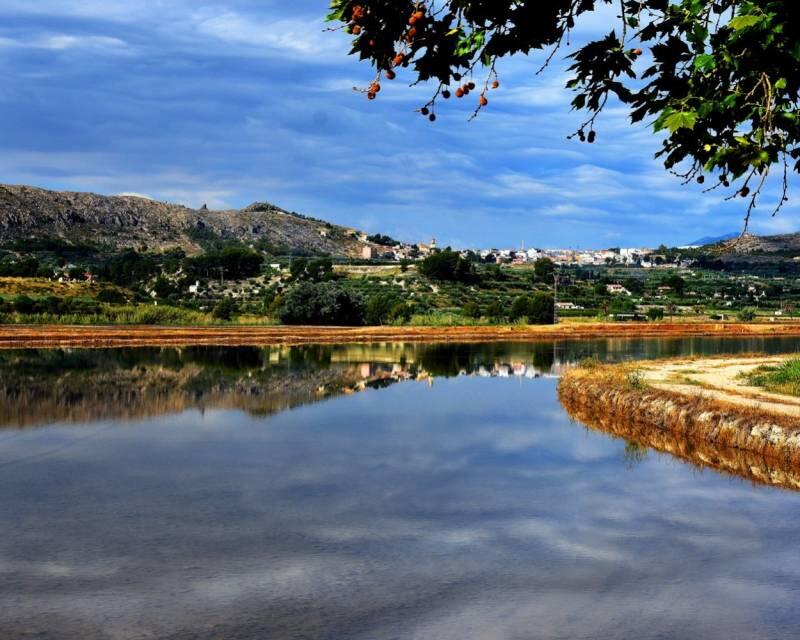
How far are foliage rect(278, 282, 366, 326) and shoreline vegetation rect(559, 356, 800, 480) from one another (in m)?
35.0

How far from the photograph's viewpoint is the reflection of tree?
59.1 feet

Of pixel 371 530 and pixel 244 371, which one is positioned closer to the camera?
pixel 371 530

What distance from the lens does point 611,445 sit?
20156mm

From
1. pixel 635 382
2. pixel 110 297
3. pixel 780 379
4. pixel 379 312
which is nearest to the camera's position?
pixel 635 382

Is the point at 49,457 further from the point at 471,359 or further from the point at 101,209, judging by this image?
the point at 101,209

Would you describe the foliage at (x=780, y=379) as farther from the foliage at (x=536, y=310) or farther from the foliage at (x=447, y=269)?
the foliage at (x=447, y=269)

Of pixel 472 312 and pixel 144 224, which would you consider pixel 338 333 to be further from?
pixel 144 224

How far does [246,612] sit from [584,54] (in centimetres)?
612

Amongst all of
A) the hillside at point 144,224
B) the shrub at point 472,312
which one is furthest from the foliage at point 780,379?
the hillside at point 144,224

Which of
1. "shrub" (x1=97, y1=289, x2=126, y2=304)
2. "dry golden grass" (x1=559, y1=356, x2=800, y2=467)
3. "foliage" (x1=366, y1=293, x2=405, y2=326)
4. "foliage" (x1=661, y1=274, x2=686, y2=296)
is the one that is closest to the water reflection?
"dry golden grass" (x1=559, y1=356, x2=800, y2=467)

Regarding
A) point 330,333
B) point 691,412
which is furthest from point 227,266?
point 691,412

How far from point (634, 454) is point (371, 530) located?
313 inches

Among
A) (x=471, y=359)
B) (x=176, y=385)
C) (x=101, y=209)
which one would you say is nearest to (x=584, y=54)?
(x=176, y=385)

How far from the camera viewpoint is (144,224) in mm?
151000
